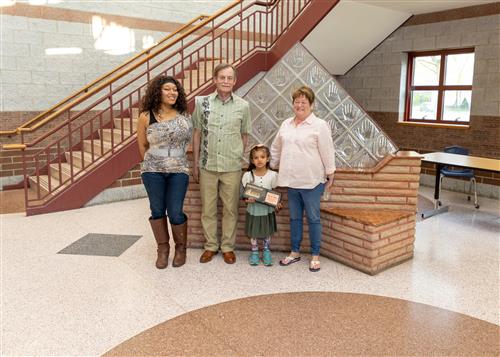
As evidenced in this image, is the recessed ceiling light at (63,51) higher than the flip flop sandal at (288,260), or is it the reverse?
the recessed ceiling light at (63,51)

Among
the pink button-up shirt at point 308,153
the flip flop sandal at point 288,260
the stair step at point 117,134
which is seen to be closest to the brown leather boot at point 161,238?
the flip flop sandal at point 288,260

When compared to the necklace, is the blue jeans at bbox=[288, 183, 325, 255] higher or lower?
lower

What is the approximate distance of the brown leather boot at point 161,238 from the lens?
10.7ft

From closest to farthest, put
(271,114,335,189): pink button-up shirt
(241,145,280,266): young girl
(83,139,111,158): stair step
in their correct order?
(271,114,335,189): pink button-up shirt → (241,145,280,266): young girl → (83,139,111,158): stair step

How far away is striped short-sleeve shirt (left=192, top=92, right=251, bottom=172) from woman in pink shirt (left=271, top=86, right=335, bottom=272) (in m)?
0.34

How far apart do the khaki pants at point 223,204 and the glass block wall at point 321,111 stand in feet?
1.48

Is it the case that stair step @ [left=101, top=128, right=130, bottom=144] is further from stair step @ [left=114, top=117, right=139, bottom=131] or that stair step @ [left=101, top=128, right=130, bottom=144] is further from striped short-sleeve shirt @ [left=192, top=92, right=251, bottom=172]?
striped short-sleeve shirt @ [left=192, top=92, right=251, bottom=172]

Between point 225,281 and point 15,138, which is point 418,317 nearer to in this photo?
point 225,281

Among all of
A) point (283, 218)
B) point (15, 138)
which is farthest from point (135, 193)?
point (283, 218)

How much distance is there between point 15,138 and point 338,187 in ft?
15.9

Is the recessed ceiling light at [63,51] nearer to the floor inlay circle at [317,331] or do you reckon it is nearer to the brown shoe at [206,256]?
the brown shoe at [206,256]

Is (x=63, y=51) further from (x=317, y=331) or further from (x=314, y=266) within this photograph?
(x=317, y=331)

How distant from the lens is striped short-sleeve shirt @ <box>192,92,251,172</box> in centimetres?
316

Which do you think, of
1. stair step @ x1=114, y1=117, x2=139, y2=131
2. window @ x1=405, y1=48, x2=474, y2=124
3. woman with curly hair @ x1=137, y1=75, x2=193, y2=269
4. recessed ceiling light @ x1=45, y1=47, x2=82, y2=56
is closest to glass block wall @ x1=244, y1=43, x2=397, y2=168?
woman with curly hair @ x1=137, y1=75, x2=193, y2=269
